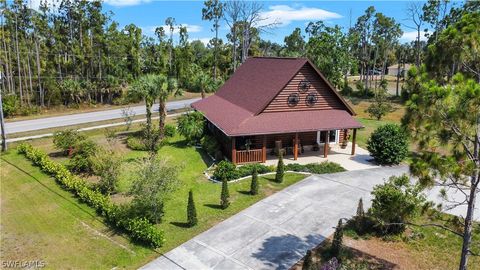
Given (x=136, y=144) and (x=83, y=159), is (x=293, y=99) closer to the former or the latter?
(x=136, y=144)

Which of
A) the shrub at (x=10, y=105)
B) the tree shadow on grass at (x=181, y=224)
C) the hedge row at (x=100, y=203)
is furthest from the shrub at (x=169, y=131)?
the shrub at (x=10, y=105)

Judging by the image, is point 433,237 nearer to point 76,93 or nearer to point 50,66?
point 76,93

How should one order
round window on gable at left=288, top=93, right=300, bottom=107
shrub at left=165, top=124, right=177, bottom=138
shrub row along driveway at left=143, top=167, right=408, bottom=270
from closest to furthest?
1. shrub row along driveway at left=143, top=167, right=408, bottom=270
2. round window on gable at left=288, top=93, right=300, bottom=107
3. shrub at left=165, top=124, right=177, bottom=138

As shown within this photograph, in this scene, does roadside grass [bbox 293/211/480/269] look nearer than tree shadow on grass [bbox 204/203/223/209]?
Yes

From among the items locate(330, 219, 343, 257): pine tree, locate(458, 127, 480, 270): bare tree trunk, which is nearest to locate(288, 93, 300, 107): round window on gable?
locate(330, 219, 343, 257): pine tree

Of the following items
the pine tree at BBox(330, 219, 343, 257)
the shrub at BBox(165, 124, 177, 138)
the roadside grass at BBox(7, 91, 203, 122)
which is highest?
the roadside grass at BBox(7, 91, 203, 122)

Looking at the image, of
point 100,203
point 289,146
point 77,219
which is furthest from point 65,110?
point 77,219

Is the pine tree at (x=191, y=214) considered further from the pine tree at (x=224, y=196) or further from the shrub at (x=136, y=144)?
the shrub at (x=136, y=144)

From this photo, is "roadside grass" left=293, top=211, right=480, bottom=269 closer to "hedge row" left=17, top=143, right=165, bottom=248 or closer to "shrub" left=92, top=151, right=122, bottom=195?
"hedge row" left=17, top=143, right=165, bottom=248
